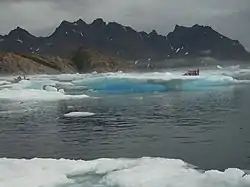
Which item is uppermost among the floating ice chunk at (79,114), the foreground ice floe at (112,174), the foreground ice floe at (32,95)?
the foreground ice floe at (32,95)

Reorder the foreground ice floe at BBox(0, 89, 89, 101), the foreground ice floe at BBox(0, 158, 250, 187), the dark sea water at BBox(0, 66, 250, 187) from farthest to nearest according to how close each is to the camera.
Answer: the foreground ice floe at BBox(0, 89, 89, 101) → the dark sea water at BBox(0, 66, 250, 187) → the foreground ice floe at BBox(0, 158, 250, 187)

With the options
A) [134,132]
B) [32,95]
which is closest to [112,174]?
[134,132]

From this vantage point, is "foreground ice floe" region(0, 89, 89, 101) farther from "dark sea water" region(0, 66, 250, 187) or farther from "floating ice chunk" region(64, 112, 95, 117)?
"floating ice chunk" region(64, 112, 95, 117)

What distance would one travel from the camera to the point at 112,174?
974 cm

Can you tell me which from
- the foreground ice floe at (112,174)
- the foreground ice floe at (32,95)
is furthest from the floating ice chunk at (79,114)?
the foreground ice floe at (112,174)

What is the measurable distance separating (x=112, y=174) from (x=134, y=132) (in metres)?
7.39

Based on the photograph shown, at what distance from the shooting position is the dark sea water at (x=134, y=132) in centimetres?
1324

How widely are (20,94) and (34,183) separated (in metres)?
23.4

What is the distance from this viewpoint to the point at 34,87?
123 ft

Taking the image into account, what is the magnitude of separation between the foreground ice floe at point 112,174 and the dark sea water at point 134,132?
0.71 ft

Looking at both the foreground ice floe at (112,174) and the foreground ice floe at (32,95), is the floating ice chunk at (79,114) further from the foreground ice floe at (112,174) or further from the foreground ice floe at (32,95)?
the foreground ice floe at (112,174)

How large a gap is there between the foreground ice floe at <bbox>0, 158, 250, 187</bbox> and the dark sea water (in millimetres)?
215

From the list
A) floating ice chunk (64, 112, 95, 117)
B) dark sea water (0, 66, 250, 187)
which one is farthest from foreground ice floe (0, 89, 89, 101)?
floating ice chunk (64, 112, 95, 117)

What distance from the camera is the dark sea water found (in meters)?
13.2
